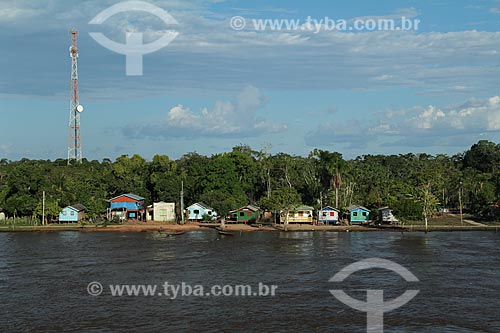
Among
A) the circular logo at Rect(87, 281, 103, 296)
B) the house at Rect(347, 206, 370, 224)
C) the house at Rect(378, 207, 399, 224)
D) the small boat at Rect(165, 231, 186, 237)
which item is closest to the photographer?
the circular logo at Rect(87, 281, 103, 296)

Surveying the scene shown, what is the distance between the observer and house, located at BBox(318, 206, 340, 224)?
6662 cm

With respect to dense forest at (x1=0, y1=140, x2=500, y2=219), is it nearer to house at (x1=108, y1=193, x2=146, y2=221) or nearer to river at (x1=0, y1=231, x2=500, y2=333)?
house at (x1=108, y1=193, x2=146, y2=221)

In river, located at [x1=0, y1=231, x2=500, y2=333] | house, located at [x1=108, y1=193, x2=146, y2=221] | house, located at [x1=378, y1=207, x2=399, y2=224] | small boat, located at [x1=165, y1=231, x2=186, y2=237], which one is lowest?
river, located at [x1=0, y1=231, x2=500, y2=333]

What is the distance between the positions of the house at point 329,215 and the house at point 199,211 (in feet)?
42.8

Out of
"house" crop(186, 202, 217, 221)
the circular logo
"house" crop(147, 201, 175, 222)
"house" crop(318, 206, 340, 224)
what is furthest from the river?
"house" crop(147, 201, 175, 222)

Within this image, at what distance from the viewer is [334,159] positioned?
70125 millimetres

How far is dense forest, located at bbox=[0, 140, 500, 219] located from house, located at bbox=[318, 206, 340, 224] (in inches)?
128

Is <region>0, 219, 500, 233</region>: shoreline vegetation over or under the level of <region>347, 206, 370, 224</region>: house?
under

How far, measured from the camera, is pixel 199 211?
228 feet

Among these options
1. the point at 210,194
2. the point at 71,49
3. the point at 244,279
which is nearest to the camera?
the point at 244,279

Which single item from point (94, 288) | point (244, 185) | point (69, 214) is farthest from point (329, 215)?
point (94, 288)

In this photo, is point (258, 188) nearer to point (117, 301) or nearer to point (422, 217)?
point (422, 217)

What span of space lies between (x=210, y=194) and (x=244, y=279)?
36.2m

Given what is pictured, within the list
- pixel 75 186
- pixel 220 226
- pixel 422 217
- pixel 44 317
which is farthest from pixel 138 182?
pixel 44 317
